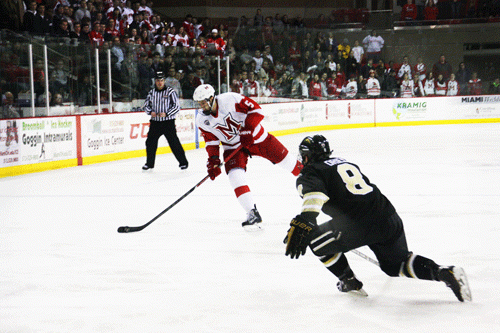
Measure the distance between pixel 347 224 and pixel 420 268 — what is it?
0.39 metres

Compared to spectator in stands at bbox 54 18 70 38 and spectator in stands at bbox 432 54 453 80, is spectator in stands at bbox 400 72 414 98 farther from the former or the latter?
spectator in stands at bbox 54 18 70 38

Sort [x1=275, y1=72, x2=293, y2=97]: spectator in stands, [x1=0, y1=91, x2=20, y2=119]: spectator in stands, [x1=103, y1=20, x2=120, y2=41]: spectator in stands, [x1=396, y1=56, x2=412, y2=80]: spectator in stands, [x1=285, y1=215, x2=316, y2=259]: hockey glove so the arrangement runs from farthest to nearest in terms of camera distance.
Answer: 1. [x1=396, y1=56, x2=412, y2=80]: spectator in stands
2. [x1=275, y1=72, x2=293, y2=97]: spectator in stands
3. [x1=103, y1=20, x2=120, y2=41]: spectator in stands
4. [x1=0, y1=91, x2=20, y2=119]: spectator in stands
5. [x1=285, y1=215, x2=316, y2=259]: hockey glove

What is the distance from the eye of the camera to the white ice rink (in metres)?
2.78

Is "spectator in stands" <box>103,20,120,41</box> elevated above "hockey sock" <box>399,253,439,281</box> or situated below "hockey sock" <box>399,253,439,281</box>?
above

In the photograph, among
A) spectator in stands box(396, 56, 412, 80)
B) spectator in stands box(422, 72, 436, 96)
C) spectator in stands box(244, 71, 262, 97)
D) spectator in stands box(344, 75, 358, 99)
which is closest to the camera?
spectator in stands box(244, 71, 262, 97)

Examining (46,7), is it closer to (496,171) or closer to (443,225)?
(496,171)

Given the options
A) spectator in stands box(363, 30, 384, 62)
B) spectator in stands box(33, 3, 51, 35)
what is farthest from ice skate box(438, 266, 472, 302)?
spectator in stands box(363, 30, 384, 62)

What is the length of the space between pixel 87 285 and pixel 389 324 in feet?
5.34

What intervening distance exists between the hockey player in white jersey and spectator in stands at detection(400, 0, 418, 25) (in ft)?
49.1

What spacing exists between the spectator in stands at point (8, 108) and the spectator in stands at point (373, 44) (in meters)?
10.8

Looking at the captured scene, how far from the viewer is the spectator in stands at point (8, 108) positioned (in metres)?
8.34

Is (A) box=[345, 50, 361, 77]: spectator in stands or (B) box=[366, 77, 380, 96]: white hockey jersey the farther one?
(A) box=[345, 50, 361, 77]: spectator in stands

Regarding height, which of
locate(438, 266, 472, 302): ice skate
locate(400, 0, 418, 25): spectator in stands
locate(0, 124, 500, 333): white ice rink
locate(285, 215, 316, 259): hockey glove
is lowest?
locate(0, 124, 500, 333): white ice rink

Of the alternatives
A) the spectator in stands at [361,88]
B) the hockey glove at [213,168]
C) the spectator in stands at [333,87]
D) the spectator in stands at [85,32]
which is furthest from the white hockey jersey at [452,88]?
the hockey glove at [213,168]
